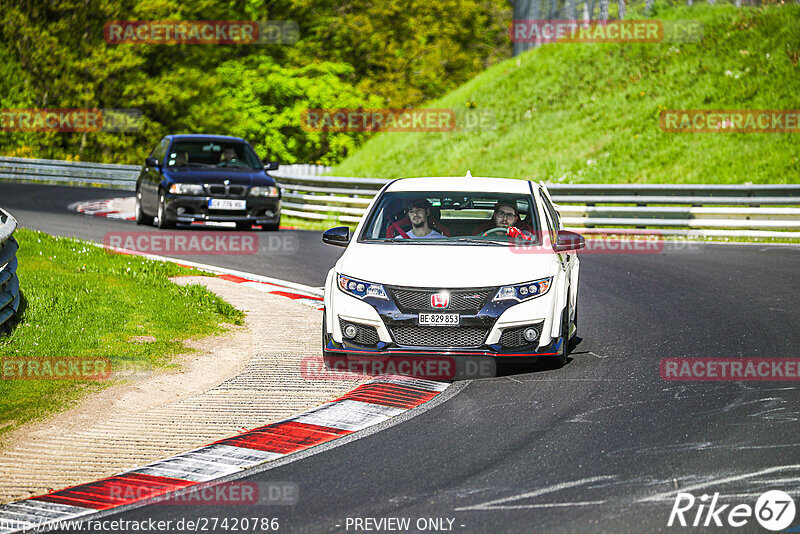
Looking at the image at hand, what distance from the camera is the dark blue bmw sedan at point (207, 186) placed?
2067cm

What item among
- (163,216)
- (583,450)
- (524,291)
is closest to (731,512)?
(583,450)

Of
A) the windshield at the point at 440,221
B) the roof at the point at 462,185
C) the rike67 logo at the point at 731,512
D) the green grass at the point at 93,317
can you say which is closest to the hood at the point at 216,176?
the green grass at the point at 93,317

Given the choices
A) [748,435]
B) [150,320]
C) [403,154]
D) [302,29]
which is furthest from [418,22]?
[748,435]

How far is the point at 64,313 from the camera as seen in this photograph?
10742 mm

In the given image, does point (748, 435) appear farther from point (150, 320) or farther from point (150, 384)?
point (150, 320)

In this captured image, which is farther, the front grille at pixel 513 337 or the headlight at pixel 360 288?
the headlight at pixel 360 288

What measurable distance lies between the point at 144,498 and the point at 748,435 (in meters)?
3.61

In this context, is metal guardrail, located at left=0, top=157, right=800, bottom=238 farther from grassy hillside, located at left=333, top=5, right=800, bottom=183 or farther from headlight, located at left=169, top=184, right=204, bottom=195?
grassy hillside, located at left=333, top=5, right=800, bottom=183

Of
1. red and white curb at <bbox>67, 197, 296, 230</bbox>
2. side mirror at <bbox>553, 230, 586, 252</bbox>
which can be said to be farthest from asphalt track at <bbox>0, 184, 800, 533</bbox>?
red and white curb at <bbox>67, 197, 296, 230</bbox>

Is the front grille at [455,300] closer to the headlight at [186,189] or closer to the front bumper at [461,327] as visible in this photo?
the front bumper at [461,327]

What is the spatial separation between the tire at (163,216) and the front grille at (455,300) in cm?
1289

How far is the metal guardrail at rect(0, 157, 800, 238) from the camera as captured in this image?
21781 mm

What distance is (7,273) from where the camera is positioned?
31.9ft

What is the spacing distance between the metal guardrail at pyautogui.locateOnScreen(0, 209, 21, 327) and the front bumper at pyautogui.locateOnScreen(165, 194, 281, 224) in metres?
10.3
